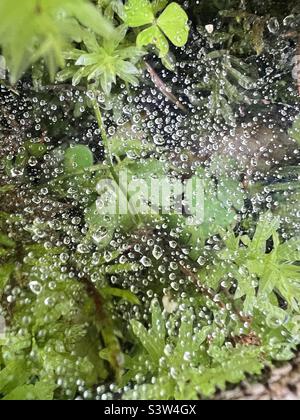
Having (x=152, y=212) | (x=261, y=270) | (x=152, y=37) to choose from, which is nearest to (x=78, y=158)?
(x=152, y=212)

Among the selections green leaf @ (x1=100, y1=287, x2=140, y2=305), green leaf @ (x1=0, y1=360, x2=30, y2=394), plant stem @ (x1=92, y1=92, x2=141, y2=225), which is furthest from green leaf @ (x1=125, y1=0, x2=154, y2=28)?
green leaf @ (x1=0, y1=360, x2=30, y2=394)

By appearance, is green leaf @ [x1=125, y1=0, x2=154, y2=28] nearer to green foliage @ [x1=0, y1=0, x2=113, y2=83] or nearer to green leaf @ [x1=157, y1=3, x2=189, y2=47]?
green leaf @ [x1=157, y1=3, x2=189, y2=47]

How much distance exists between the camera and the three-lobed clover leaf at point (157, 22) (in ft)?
3.33

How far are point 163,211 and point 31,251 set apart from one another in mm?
323

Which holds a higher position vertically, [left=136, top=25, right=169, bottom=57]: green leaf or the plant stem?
[left=136, top=25, right=169, bottom=57]: green leaf

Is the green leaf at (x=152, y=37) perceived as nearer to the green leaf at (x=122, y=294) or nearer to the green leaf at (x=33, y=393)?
the green leaf at (x=122, y=294)

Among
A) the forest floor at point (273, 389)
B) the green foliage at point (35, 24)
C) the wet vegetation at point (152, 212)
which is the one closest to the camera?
the green foliage at point (35, 24)

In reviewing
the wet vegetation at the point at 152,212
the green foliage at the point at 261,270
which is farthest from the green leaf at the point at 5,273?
the green foliage at the point at 261,270

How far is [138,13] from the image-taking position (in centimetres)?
102

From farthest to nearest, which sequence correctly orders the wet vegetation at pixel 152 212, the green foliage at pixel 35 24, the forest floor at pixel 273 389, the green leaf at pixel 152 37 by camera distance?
the green leaf at pixel 152 37, the wet vegetation at pixel 152 212, the forest floor at pixel 273 389, the green foliage at pixel 35 24

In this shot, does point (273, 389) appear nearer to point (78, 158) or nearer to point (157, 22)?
point (78, 158)

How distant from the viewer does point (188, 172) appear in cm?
115

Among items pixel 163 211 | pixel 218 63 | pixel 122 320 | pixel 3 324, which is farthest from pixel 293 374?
pixel 218 63

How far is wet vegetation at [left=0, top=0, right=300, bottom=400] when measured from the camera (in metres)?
0.93
